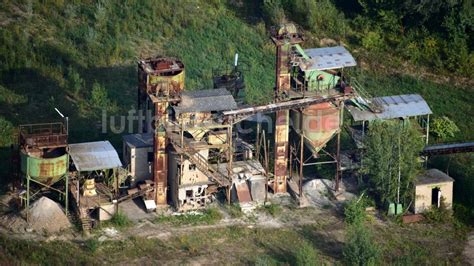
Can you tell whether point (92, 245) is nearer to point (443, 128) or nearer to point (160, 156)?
point (160, 156)

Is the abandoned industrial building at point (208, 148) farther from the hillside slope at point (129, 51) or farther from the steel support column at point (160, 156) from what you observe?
the hillside slope at point (129, 51)

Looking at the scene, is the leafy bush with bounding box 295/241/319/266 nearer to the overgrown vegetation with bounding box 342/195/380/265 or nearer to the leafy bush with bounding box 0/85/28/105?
the overgrown vegetation with bounding box 342/195/380/265

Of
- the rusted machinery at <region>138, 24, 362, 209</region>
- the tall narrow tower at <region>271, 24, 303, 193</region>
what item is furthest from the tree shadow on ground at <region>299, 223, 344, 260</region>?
the tall narrow tower at <region>271, 24, 303, 193</region>

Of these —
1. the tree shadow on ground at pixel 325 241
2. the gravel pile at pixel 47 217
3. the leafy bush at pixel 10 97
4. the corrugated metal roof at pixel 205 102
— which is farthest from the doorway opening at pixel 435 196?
the leafy bush at pixel 10 97

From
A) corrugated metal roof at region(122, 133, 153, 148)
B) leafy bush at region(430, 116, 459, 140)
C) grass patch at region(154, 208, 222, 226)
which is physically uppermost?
corrugated metal roof at region(122, 133, 153, 148)

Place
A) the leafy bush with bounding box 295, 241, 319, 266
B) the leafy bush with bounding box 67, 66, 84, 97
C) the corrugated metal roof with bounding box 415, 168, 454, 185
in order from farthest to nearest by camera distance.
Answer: the leafy bush with bounding box 67, 66, 84, 97 → the corrugated metal roof with bounding box 415, 168, 454, 185 → the leafy bush with bounding box 295, 241, 319, 266

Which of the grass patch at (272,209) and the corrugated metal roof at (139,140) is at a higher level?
the corrugated metal roof at (139,140)
